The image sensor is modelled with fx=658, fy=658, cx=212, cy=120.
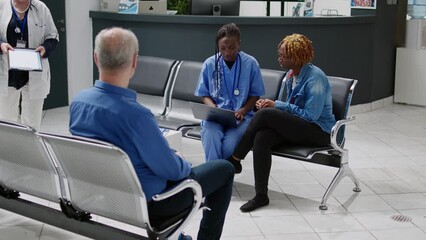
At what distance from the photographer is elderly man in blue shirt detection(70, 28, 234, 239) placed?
2732mm

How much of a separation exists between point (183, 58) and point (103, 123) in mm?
4286

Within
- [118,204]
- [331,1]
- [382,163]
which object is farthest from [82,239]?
[331,1]

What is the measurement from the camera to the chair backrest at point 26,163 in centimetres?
302

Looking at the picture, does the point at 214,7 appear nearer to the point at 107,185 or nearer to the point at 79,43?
the point at 79,43

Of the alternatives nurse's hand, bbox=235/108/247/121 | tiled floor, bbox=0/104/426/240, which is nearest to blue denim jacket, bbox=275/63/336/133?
nurse's hand, bbox=235/108/247/121

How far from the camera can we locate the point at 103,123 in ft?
9.10

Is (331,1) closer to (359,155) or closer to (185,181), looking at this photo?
(359,155)

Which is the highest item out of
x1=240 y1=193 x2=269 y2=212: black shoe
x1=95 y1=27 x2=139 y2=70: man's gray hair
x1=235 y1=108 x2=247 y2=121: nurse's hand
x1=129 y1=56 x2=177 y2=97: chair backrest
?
x1=95 y1=27 x2=139 y2=70: man's gray hair

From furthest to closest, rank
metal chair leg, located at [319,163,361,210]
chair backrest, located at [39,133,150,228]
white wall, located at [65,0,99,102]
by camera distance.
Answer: white wall, located at [65,0,99,102] → metal chair leg, located at [319,163,361,210] → chair backrest, located at [39,133,150,228]

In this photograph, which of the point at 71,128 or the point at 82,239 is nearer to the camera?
the point at 71,128

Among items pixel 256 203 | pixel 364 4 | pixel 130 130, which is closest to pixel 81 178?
pixel 130 130

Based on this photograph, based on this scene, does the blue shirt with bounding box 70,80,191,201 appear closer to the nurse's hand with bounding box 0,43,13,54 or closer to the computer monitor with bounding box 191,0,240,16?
the nurse's hand with bounding box 0,43,13,54

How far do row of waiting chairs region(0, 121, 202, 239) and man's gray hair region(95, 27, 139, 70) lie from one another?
1.16 feet

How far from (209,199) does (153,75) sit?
7.40ft
